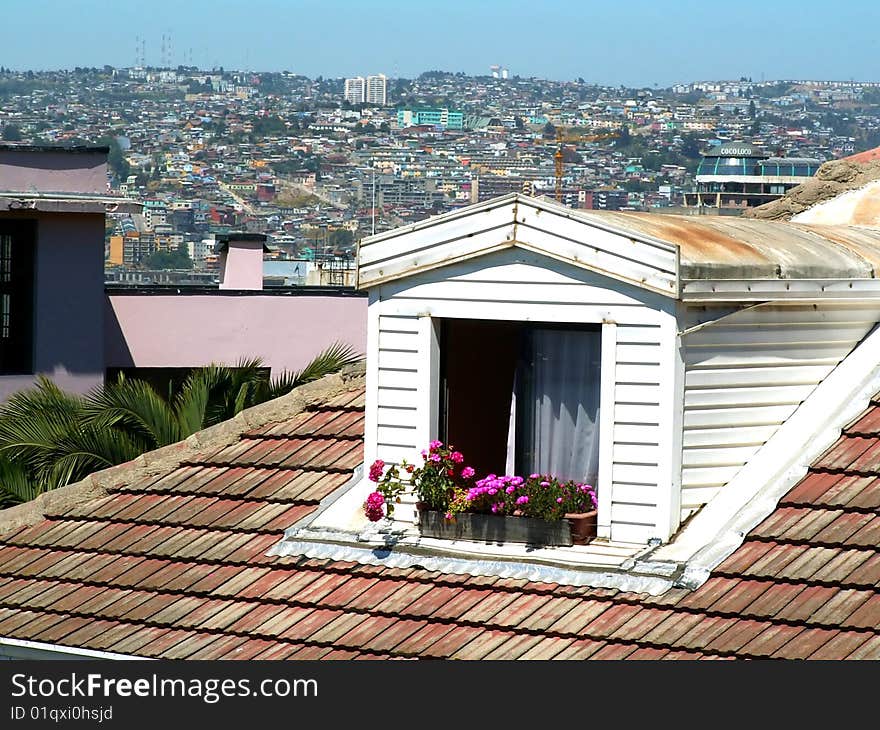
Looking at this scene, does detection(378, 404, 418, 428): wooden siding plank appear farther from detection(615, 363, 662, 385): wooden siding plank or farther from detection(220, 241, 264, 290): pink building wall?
detection(220, 241, 264, 290): pink building wall

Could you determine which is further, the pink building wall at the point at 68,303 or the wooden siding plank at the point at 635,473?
the pink building wall at the point at 68,303

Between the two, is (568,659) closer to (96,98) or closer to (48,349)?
(48,349)

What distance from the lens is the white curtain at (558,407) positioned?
9.53m

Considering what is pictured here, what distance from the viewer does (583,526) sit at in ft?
30.6

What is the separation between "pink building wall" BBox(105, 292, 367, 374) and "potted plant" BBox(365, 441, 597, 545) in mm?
15226

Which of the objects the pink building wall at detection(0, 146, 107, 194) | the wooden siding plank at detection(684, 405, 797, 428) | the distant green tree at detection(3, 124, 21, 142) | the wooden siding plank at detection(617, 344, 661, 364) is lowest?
the wooden siding plank at detection(684, 405, 797, 428)

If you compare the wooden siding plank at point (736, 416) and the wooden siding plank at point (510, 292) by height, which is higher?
the wooden siding plank at point (510, 292)

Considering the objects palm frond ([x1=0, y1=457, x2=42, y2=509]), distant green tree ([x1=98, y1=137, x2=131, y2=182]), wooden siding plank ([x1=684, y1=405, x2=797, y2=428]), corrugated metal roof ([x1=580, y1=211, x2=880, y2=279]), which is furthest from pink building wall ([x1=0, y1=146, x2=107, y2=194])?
distant green tree ([x1=98, y1=137, x2=131, y2=182])

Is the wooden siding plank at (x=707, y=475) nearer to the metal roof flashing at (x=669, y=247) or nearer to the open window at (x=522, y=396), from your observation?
the open window at (x=522, y=396)

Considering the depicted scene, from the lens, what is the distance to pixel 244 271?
2795 cm

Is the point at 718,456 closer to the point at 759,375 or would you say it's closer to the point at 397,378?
the point at 759,375

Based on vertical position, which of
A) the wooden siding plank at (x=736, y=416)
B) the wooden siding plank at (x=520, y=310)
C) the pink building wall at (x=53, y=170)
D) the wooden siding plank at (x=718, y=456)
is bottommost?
the wooden siding plank at (x=718, y=456)

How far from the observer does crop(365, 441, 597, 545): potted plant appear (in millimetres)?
9383

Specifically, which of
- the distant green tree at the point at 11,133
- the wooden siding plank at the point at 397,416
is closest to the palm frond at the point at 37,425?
the wooden siding plank at the point at 397,416
